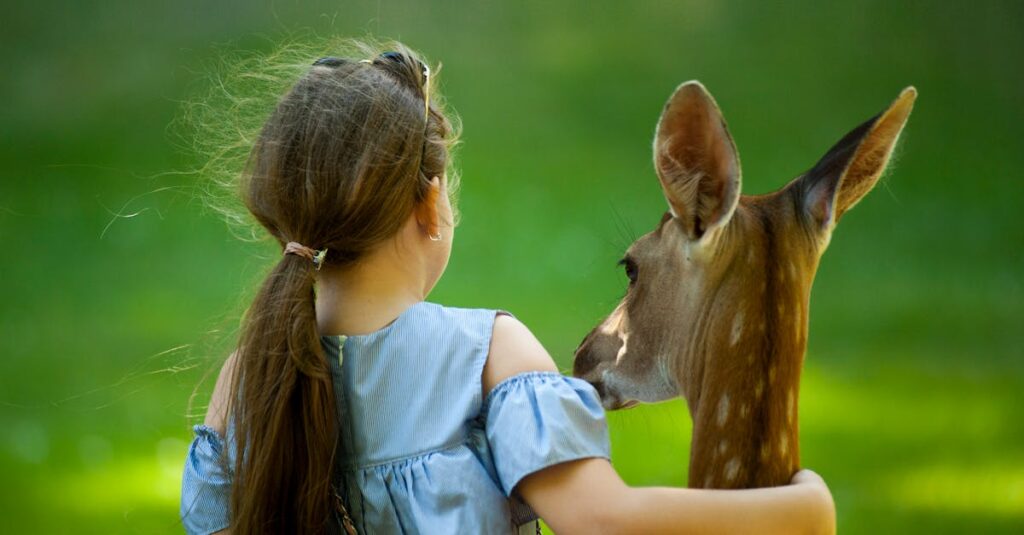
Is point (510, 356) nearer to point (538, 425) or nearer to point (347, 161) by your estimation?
point (538, 425)

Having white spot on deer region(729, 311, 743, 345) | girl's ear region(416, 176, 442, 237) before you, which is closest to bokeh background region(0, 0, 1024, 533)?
girl's ear region(416, 176, 442, 237)

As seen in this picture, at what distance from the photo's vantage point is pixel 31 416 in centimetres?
351

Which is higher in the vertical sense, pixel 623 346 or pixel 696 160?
pixel 696 160

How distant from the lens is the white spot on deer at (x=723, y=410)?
4.39 feet

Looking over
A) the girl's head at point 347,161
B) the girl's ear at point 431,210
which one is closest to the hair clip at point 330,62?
the girl's head at point 347,161

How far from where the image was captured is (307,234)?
4.66 ft

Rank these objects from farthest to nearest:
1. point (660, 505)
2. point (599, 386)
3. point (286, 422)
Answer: point (599, 386), point (286, 422), point (660, 505)

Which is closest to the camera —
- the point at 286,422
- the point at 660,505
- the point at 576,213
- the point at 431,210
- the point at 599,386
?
the point at 660,505

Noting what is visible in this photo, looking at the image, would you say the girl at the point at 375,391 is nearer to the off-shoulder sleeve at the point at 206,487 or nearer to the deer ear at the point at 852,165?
the off-shoulder sleeve at the point at 206,487

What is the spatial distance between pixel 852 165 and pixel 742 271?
0.64 ft

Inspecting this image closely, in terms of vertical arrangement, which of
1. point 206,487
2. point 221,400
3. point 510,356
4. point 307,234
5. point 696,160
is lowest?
point 206,487

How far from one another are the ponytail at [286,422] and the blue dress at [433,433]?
0.04 metres

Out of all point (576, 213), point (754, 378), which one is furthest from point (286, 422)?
point (576, 213)

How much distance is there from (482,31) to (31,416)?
1924 mm
